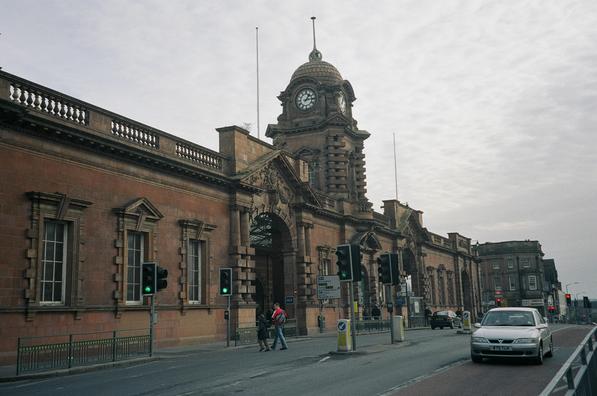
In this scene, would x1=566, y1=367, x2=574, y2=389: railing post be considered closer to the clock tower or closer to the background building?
the clock tower

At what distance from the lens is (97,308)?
2344 cm

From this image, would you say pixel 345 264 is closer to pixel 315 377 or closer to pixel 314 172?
pixel 315 377

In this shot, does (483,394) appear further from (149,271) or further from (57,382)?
(149,271)

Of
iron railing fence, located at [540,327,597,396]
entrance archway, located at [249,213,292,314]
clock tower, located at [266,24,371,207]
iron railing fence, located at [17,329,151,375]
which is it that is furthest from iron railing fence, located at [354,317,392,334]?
iron railing fence, located at [540,327,597,396]

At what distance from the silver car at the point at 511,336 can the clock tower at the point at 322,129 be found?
35168 mm

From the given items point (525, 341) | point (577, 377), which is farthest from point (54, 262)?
point (577, 377)

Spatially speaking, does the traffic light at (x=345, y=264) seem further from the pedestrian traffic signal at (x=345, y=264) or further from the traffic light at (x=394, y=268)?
the traffic light at (x=394, y=268)

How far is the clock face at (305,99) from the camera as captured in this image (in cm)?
5369

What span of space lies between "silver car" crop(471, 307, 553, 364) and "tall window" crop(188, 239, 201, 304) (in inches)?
635

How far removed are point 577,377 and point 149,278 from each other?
1687 centimetres

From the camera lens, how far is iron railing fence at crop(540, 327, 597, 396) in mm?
6273

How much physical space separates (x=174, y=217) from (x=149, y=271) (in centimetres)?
694

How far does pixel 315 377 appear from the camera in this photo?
14.4m

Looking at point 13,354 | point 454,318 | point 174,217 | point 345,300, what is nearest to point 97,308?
point 13,354
